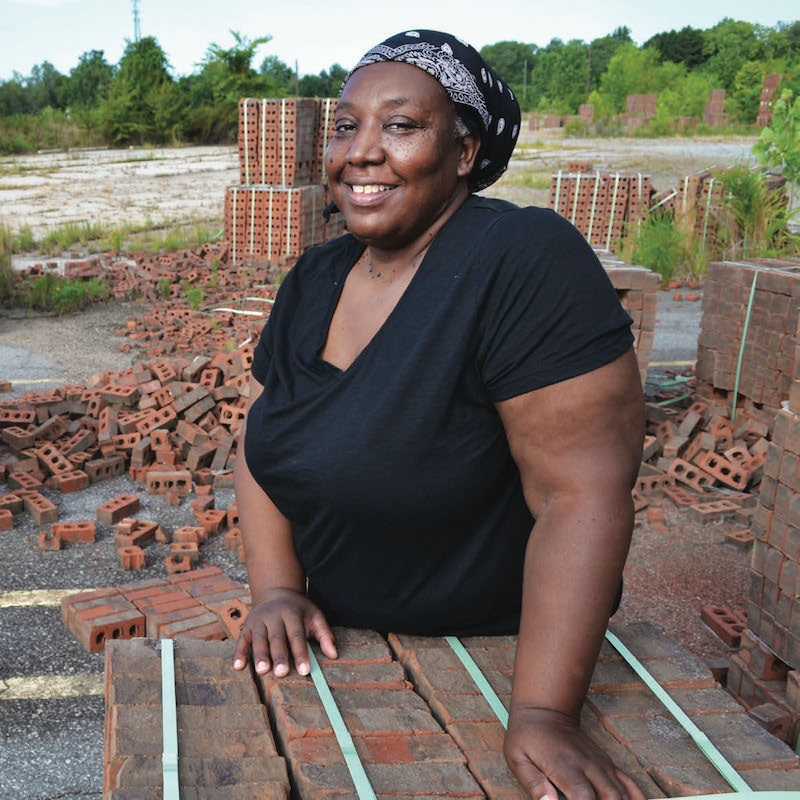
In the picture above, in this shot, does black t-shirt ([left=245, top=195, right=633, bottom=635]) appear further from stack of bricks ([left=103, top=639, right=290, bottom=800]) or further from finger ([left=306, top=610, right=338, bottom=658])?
stack of bricks ([left=103, top=639, right=290, bottom=800])

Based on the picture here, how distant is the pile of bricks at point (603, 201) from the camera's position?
1488 centimetres

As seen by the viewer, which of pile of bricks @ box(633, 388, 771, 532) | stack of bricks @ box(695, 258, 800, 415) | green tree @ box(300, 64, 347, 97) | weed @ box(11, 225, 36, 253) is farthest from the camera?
green tree @ box(300, 64, 347, 97)

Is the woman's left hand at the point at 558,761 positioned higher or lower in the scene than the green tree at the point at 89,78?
lower

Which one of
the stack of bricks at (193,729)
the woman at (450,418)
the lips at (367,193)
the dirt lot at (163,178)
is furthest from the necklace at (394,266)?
the dirt lot at (163,178)

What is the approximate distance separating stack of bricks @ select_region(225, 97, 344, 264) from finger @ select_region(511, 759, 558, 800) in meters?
11.7

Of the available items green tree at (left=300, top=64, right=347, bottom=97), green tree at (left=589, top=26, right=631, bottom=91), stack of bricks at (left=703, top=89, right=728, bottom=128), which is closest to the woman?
stack of bricks at (left=703, top=89, right=728, bottom=128)

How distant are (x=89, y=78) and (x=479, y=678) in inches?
2552

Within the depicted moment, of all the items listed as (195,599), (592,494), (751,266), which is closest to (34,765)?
(195,599)

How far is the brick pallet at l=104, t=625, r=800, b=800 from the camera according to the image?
1.48m

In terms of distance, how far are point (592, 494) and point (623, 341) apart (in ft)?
0.96

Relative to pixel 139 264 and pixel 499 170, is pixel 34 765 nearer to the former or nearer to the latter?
pixel 499 170

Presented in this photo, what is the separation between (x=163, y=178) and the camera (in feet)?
87.5

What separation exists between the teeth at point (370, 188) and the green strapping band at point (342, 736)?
0.99 meters

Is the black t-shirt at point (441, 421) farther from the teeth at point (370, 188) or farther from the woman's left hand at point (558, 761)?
the woman's left hand at point (558, 761)
